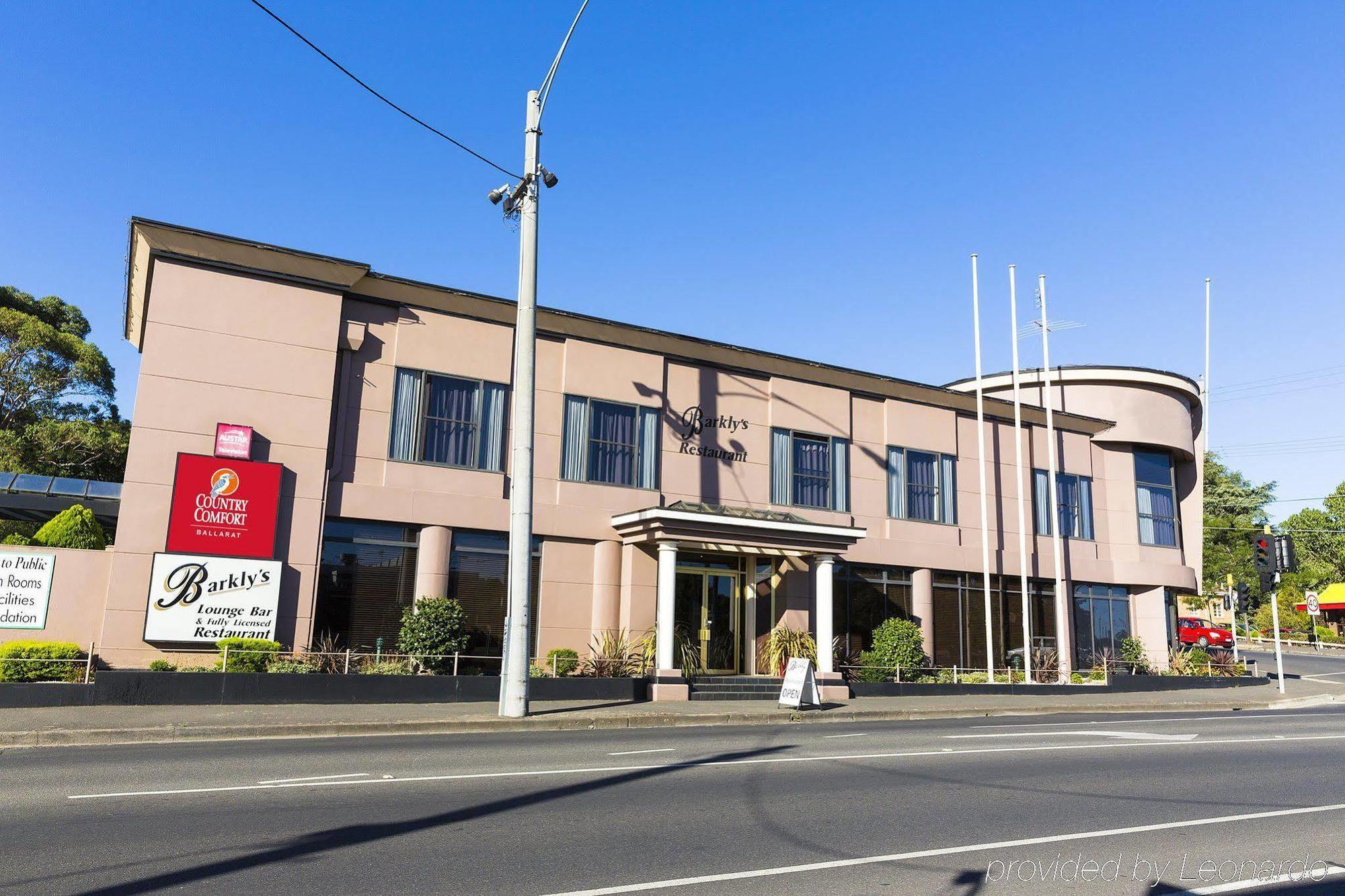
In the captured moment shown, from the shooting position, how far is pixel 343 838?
7.29m

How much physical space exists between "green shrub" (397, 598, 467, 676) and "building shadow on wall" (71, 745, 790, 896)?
32.6 feet

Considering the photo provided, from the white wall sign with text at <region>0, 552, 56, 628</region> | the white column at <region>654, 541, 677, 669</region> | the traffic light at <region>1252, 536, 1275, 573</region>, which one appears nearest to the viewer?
the white wall sign with text at <region>0, 552, 56, 628</region>

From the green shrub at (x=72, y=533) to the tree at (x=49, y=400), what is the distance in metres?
20.5

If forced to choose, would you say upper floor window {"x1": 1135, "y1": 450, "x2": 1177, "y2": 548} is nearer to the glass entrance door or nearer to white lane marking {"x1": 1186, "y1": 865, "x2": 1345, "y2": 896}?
the glass entrance door

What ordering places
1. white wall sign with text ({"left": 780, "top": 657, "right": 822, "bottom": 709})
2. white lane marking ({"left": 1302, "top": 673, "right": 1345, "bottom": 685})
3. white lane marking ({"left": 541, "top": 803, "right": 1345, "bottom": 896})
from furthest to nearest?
white lane marking ({"left": 1302, "top": 673, "right": 1345, "bottom": 685}) < white wall sign with text ({"left": 780, "top": 657, "right": 822, "bottom": 709}) < white lane marking ({"left": 541, "top": 803, "right": 1345, "bottom": 896})

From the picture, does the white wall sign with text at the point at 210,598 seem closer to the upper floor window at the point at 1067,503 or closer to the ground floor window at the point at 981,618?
the ground floor window at the point at 981,618

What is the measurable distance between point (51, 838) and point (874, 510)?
23200mm

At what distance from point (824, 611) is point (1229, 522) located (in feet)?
200

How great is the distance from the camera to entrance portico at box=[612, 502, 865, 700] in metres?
21.8

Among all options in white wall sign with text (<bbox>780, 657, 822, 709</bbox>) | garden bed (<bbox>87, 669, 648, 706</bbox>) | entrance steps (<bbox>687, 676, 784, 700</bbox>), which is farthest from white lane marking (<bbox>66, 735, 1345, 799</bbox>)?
entrance steps (<bbox>687, 676, 784, 700</bbox>)

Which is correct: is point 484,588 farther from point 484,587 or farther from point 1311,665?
point 1311,665

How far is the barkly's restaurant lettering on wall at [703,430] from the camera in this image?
82.0 ft

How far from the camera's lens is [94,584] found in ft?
59.0

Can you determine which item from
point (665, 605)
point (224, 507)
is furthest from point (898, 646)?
point (224, 507)
